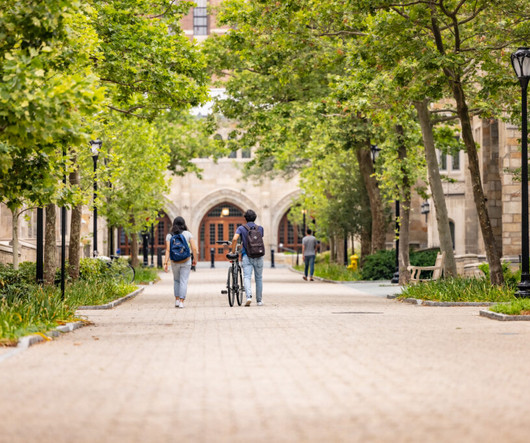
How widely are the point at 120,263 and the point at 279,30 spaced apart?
30.9ft

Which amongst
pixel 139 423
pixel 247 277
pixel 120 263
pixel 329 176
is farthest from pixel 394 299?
pixel 329 176

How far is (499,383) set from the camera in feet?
26.5

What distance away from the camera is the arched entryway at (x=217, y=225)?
7531cm

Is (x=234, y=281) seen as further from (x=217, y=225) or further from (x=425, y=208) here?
(x=217, y=225)

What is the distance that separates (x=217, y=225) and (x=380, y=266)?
43.0 metres

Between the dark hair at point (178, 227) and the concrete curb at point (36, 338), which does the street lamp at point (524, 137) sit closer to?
the dark hair at point (178, 227)

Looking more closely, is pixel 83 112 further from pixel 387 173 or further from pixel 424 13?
pixel 387 173

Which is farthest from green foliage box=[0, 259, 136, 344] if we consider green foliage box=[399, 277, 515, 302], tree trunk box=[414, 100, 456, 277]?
tree trunk box=[414, 100, 456, 277]

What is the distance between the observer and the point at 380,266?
33000mm

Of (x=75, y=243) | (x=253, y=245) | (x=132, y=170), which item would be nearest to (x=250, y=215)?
(x=253, y=245)

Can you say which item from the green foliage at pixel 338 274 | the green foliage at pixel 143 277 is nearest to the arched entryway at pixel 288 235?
the green foliage at pixel 338 274

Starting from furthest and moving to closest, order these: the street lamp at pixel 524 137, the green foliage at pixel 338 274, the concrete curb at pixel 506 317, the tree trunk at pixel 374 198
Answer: the green foliage at pixel 338 274 → the tree trunk at pixel 374 198 → the street lamp at pixel 524 137 → the concrete curb at pixel 506 317

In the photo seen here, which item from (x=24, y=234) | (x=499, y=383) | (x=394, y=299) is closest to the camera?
(x=499, y=383)

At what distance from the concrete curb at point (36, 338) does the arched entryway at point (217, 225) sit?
60.8m
